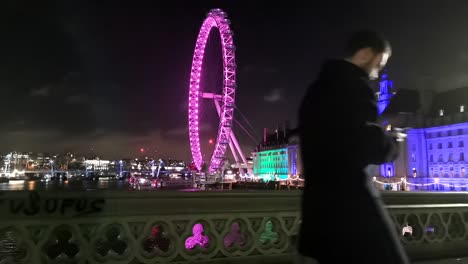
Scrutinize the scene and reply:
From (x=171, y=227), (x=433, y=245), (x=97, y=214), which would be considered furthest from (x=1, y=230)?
(x=433, y=245)

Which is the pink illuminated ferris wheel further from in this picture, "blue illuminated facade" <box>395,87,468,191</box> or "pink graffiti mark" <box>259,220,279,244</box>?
"pink graffiti mark" <box>259,220,279,244</box>

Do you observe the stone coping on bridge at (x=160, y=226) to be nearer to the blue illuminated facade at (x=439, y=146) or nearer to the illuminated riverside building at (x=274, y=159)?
the blue illuminated facade at (x=439, y=146)

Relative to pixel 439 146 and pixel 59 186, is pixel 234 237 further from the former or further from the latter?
pixel 439 146

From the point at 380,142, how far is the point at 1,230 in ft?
12.0

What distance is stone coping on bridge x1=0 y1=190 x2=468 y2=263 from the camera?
14.3 ft

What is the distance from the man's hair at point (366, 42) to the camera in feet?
7.25

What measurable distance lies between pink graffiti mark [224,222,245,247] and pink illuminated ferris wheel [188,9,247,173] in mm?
48217

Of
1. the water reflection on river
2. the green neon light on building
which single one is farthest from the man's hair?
the green neon light on building

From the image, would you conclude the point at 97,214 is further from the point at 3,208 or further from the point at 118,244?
the point at 3,208

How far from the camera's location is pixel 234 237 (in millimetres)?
A: 5465

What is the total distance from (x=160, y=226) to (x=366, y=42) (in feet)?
11.2

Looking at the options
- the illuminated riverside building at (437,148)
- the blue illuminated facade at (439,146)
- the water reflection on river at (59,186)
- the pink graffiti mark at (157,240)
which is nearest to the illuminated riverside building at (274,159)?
the illuminated riverside building at (437,148)

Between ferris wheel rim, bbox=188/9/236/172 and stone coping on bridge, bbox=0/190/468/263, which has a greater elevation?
ferris wheel rim, bbox=188/9/236/172

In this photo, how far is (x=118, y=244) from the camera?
476 cm
